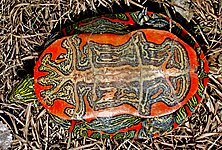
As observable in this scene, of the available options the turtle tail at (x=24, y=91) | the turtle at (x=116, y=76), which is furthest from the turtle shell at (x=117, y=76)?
the turtle tail at (x=24, y=91)

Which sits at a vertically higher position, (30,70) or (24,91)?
(30,70)

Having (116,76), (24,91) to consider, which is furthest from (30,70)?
(116,76)

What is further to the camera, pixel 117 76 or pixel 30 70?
pixel 30 70

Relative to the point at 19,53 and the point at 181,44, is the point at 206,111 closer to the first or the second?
the point at 181,44

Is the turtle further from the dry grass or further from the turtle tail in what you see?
the dry grass

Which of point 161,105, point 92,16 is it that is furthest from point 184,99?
point 92,16

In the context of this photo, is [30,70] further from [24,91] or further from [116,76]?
[116,76]
